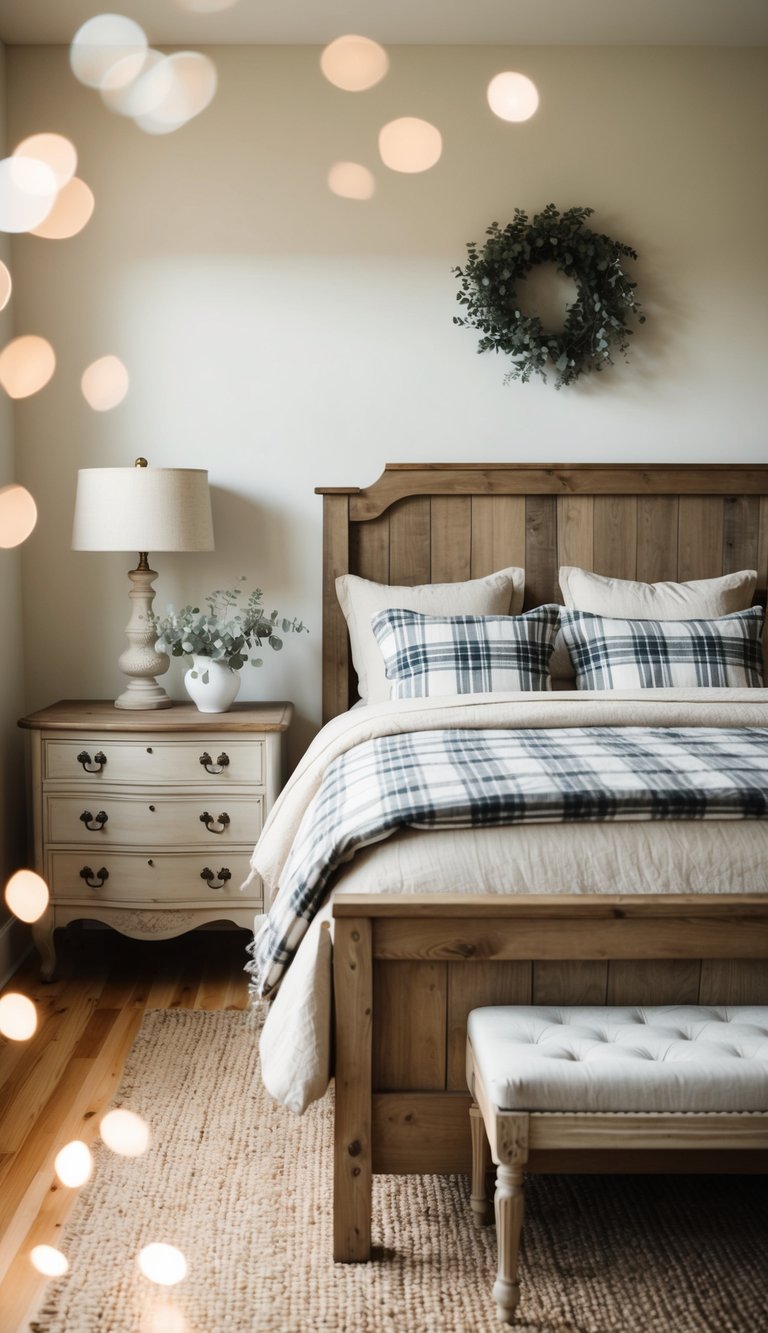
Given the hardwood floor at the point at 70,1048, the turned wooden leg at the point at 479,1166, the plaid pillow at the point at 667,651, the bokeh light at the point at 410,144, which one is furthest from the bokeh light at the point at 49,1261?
the bokeh light at the point at 410,144

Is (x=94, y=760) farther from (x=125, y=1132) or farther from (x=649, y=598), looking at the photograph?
(x=649, y=598)

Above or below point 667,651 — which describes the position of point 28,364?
above

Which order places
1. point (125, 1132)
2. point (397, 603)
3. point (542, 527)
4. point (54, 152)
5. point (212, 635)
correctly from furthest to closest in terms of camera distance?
point (542, 527)
point (54, 152)
point (397, 603)
point (212, 635)
point (125, 1132)

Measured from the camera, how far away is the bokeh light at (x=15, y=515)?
10.9 feet

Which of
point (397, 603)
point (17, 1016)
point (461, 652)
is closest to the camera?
point (17, 1016)

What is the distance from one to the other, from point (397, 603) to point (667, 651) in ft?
2.63

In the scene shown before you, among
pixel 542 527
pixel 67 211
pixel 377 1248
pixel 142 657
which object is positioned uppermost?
pixel 67 211

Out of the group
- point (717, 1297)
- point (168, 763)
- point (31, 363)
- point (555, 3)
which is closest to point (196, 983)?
point (168, 763)

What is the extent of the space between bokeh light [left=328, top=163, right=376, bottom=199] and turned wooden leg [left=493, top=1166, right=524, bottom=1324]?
2.90m

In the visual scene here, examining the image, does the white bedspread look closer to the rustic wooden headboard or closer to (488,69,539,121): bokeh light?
the rustic wooden headboard

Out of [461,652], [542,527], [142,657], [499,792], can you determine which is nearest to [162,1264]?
[499,792]

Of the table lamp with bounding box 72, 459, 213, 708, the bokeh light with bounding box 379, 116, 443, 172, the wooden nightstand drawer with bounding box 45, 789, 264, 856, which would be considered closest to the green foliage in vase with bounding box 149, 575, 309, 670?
the table lamp with bounding box 72, 459, 213, 708

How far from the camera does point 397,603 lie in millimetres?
3244

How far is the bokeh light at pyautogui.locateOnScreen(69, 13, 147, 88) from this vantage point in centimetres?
325
